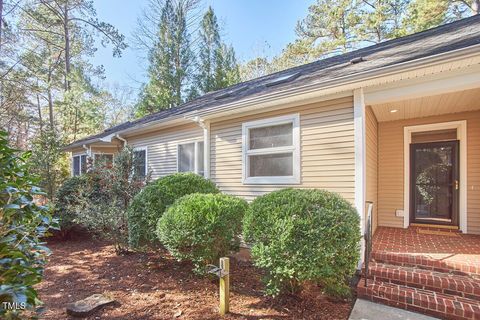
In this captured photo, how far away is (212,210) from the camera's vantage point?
3.77 metres

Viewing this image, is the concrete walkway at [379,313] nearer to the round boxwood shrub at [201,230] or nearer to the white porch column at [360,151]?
the white porch column at [360,151]

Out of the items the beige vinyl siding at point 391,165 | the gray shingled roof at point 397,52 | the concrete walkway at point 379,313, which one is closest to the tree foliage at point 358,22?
the gray shingled roof at point 397,52

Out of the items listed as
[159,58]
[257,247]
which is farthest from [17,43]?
[257,247]

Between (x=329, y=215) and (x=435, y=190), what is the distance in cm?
447

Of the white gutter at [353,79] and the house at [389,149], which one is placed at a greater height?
the white gutter at [353,79]

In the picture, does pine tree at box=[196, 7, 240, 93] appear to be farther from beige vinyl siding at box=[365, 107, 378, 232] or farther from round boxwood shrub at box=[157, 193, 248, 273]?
round boxwood shrub at box=[157, 193, 248, 273]

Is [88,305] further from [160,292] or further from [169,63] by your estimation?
[169,63]

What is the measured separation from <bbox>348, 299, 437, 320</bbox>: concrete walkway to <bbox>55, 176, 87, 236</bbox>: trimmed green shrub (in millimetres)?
6183

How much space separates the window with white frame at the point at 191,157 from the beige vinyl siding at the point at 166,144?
13cm

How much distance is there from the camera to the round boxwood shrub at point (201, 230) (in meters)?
3.62

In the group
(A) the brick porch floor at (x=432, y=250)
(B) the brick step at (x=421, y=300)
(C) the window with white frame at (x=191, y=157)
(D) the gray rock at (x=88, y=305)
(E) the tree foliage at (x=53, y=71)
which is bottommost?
(D) the gray rock at (x=88, y=305)

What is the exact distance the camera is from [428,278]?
325 cm

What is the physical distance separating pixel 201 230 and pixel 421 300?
110 inches

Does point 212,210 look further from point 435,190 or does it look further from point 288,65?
point 288,65
